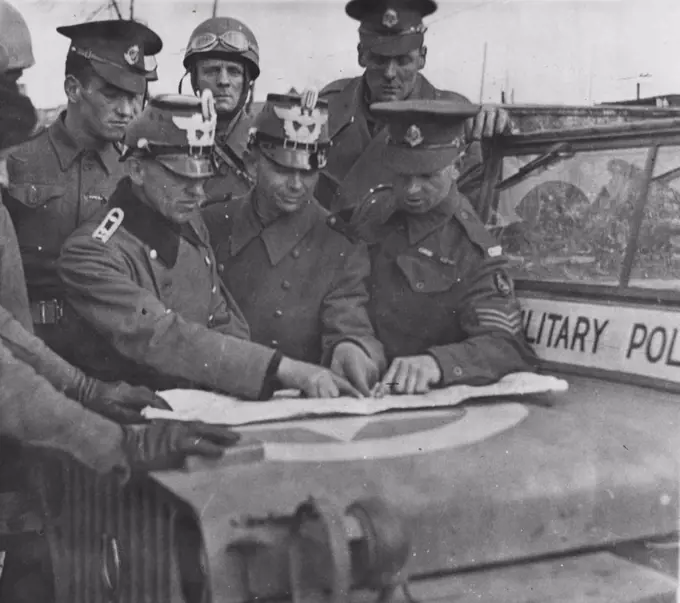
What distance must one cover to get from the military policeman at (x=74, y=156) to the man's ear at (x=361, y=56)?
0.74m

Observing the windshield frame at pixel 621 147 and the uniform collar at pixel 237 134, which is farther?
the uniform collar at pixel 237 134

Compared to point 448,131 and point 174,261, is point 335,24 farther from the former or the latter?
point 174,261

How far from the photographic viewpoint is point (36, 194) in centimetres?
249

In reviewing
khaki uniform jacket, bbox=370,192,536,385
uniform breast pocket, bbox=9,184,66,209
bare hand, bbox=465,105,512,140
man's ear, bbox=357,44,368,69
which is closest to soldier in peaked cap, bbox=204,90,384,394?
khaki uniform jacket, bbox=370,192,536,385

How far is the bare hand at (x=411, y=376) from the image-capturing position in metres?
2.24

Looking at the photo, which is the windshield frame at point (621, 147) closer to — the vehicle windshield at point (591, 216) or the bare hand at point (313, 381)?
the vehicle windshield at point (591, 216)

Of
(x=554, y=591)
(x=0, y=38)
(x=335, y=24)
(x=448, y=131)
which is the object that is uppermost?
(x=335, y=24)

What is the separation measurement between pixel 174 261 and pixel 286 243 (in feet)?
1.43

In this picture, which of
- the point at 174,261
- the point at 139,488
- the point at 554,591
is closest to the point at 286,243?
the point at 174,261

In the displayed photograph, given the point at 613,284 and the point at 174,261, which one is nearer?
the point at 174,261

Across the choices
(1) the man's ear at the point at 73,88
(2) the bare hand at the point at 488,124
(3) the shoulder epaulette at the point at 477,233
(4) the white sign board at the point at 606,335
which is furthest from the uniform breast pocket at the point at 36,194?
(4) the white sign board at the point at 606,335

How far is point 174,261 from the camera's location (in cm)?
222

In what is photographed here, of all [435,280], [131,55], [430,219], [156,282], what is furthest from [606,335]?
[131,55]

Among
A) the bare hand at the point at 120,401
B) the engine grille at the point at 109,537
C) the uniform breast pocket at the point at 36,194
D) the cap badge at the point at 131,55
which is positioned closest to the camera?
the engine grille at the point at 109,537
